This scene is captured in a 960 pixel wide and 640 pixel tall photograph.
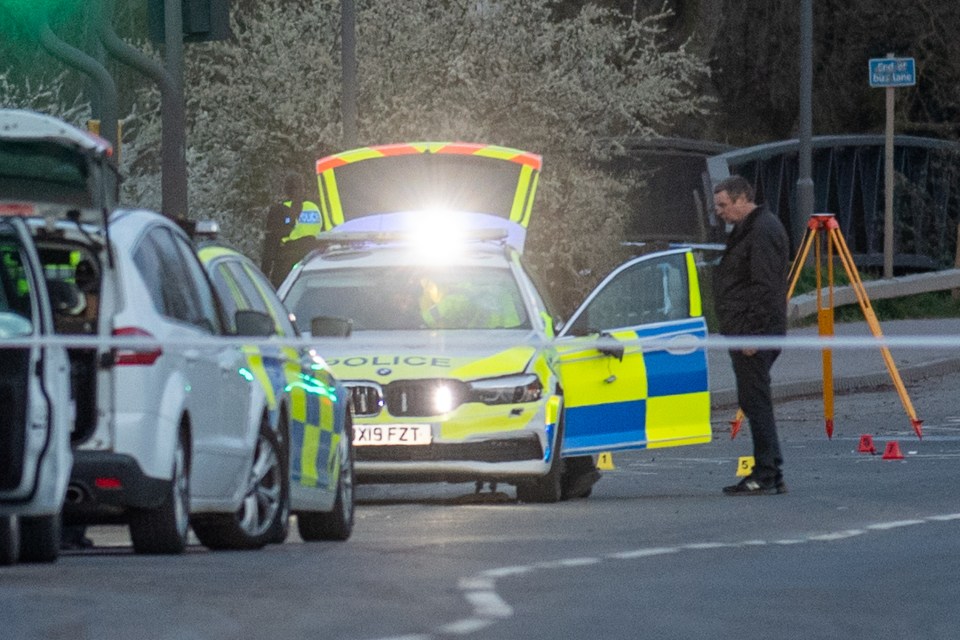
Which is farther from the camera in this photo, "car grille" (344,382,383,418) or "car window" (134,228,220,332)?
"car grille" (344,382,383,418)

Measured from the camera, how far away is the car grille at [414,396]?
1402 centimetres

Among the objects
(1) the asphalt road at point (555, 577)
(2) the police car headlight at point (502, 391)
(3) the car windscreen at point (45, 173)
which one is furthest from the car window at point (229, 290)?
(2) the police car headlight at point (502, 391)

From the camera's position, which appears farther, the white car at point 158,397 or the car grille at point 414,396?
the car grille at point 414,396

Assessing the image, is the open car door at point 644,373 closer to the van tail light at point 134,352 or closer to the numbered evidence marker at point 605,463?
the numbered evidence marker at point 605,463

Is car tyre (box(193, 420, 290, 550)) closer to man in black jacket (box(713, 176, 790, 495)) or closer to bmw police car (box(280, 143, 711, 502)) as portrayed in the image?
bmw police car (box(280, 143, 711, 502))

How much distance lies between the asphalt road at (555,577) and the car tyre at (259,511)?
123mm

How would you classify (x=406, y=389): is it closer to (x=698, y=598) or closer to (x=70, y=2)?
(x=70, y=2)

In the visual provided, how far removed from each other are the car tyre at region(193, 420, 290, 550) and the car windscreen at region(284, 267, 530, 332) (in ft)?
13.0

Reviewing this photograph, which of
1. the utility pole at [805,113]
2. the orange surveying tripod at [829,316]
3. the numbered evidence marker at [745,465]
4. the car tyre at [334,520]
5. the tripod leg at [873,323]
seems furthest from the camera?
the utility pole at [805,113]

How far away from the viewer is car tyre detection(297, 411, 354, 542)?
11.9 m

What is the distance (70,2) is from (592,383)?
4.29 m

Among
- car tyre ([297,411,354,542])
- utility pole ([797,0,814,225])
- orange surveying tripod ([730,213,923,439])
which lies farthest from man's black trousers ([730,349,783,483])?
utility pole ([797,0,814,225])

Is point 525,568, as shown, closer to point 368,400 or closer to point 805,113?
point 368,400

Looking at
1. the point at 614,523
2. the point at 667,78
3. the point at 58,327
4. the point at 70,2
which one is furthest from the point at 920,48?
the point at 58,327
